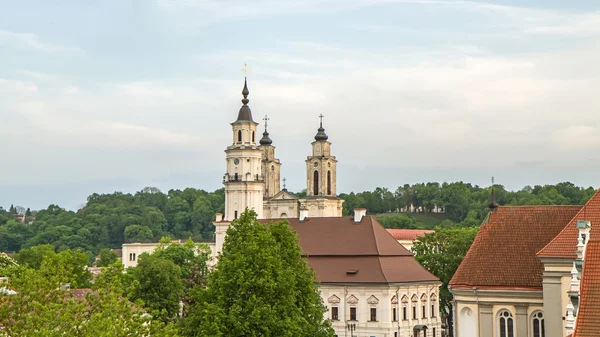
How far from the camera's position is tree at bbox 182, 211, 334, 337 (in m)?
46.8

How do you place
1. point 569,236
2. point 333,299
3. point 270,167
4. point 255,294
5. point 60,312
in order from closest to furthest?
point 60,312
point 569,236
point 255,294
point 333,299
point 270,167

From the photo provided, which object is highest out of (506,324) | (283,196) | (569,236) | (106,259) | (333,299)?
(283,196)

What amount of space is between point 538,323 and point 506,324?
175 cm

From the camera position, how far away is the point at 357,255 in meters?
77.5

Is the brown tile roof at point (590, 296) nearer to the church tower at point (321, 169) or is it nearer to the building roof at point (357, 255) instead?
the building roof at point (357, 255)

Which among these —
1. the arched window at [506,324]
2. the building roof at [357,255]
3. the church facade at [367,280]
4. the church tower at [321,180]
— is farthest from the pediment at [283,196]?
the arched window at [506,324]

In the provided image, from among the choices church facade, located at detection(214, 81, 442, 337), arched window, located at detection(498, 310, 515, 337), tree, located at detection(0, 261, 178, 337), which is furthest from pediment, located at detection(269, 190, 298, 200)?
tree, located at detection(0, 261, 178, 337)

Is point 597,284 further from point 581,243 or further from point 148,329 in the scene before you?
point 148,329

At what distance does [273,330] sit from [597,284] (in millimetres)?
19134

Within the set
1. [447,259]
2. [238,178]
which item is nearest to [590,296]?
[447,259]

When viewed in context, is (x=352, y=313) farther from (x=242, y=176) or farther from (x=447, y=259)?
(x=242, y=176)

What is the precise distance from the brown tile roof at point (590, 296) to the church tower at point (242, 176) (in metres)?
77.7

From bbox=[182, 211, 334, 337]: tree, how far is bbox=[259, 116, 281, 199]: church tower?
75828 mm

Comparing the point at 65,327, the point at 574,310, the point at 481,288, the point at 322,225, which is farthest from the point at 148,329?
the point at 322,225
